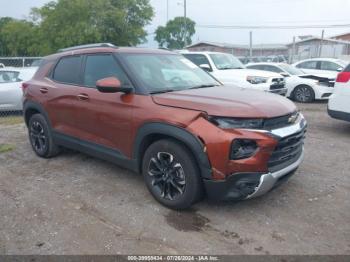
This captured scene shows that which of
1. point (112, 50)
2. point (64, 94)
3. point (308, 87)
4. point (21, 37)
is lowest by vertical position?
point (308, 87)

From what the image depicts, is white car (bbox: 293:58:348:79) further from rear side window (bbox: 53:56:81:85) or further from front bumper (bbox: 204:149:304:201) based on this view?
front bumper (bbox: 204:149:304:201)

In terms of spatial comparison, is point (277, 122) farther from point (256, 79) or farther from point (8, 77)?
point (8, 77)

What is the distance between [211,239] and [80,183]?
2.13 metres

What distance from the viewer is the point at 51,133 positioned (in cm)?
541

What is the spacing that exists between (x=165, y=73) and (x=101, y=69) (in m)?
0.84

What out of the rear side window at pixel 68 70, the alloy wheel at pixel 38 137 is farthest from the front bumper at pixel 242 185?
the alloy wheel at pixel 38 137

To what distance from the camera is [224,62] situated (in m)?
10.6

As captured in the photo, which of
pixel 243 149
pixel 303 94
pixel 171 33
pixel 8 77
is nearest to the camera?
pixel 243 149

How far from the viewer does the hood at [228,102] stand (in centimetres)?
342

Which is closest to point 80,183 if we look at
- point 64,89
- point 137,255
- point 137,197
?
point 137,197

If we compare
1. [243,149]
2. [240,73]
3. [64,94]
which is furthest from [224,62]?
[243,149]

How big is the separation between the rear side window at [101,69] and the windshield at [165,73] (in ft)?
0.51

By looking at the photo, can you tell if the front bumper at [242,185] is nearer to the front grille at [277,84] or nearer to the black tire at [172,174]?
the black tire at [172,174]

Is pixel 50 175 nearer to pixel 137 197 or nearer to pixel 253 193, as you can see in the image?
pixel 137 197
